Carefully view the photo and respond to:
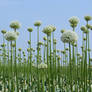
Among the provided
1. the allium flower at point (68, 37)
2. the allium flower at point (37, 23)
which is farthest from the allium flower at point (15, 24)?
the allium flower at point (68, 37)

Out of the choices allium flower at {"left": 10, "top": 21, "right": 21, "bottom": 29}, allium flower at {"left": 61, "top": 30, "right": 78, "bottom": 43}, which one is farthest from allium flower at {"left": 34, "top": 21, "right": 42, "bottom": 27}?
allium flower at {"left": 61, "top": 30, "right": 78, "bottom": 43}

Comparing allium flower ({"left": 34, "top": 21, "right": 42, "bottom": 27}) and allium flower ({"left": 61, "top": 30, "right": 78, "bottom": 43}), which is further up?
allium flower ({"left": 34, "top": 21, "right": 42, "bottom": 27})

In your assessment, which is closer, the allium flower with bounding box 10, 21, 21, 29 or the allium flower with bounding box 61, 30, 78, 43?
the allium flower with bounding box 61, 30, 78, 43

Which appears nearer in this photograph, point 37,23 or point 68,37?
point 68,37

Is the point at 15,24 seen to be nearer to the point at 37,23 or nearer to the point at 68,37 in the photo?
the point at 37,23

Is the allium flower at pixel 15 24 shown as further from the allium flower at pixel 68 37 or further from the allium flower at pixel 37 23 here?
the allium flower at pixel 68 37

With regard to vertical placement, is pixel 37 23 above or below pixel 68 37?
above

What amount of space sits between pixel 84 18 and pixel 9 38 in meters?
1.39

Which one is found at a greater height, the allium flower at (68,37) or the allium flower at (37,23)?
the allium flower at (37,23)

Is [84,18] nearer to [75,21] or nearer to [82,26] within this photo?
[82,26]

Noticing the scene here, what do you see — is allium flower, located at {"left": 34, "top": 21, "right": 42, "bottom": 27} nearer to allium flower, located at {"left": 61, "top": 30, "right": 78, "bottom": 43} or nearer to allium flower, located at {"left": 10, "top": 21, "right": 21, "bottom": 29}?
allium flower, located at {"left": 10, "top": 21, "right": 21, "bottom": 29}

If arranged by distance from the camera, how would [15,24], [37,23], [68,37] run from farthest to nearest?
[37,23]
[15,24]
[68,37]

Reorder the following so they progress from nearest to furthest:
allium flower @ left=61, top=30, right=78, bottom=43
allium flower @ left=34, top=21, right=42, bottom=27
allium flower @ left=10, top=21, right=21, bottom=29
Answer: allium flower @ left=61, top=30, right=78, bottom=43
allium flower @ left=10, top=21, right=21, bottom=29
allium flower @ left=34, top=21, right=42, bottom=27

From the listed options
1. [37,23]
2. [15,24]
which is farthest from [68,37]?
[37,23]
